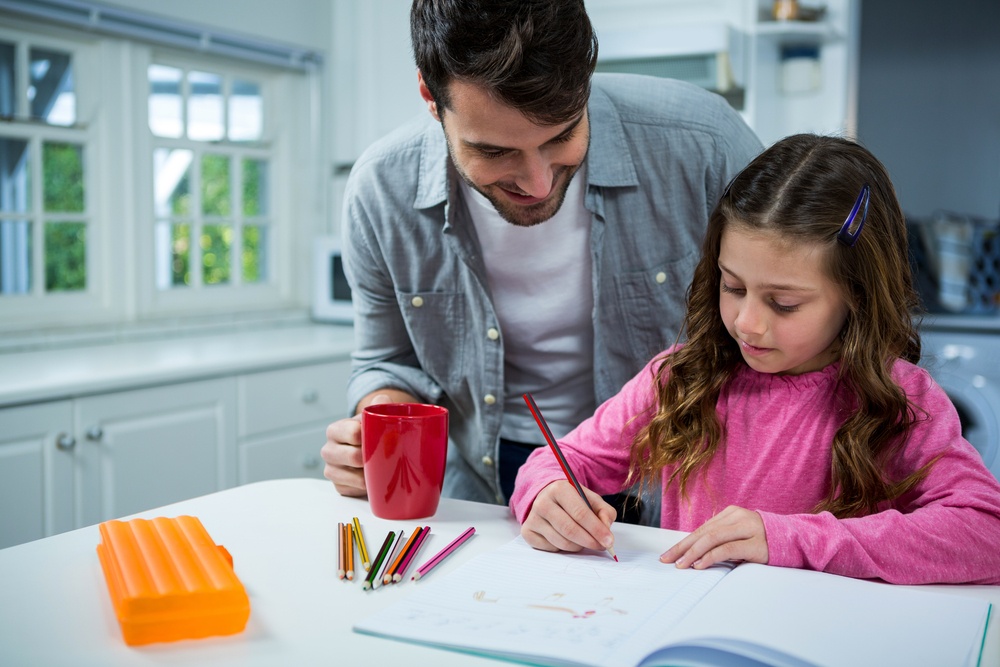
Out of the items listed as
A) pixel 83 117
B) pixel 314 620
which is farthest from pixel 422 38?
pixel 83 117

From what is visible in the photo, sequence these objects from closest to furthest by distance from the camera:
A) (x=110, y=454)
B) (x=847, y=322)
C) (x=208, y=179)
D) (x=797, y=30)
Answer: (x=847, y=322)
(x=110, y=454)
(x=797, y=30)
(x=208, y=179)

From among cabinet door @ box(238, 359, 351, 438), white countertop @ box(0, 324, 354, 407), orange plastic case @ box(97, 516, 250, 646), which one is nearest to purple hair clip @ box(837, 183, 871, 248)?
orange plastic case @ box(97, 516, 250, 646)

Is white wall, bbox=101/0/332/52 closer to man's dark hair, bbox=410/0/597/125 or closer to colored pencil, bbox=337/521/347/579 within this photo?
man's dark hair, bbox=410/0/597/125

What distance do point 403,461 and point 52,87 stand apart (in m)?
2.33

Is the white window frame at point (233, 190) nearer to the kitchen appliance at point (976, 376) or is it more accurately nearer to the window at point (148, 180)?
the window at point (148, 180)

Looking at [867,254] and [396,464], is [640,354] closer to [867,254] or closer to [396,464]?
[867,254]

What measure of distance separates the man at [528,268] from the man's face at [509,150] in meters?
0.06

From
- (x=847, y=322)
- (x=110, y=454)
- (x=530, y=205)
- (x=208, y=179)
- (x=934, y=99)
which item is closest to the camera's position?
(x=847, y=322)

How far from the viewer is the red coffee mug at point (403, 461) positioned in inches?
38.8

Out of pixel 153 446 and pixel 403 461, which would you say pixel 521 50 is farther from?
pixel 153 446

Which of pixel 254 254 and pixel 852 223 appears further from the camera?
pixel 254 254

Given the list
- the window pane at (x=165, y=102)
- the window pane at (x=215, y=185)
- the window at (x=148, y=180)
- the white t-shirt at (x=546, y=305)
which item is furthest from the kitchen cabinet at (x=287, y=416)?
the white t-shirt at (x=546, y=305)

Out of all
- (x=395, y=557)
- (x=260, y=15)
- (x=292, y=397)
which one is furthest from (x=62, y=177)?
(x=395, y=557)

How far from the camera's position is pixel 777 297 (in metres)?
1.04
